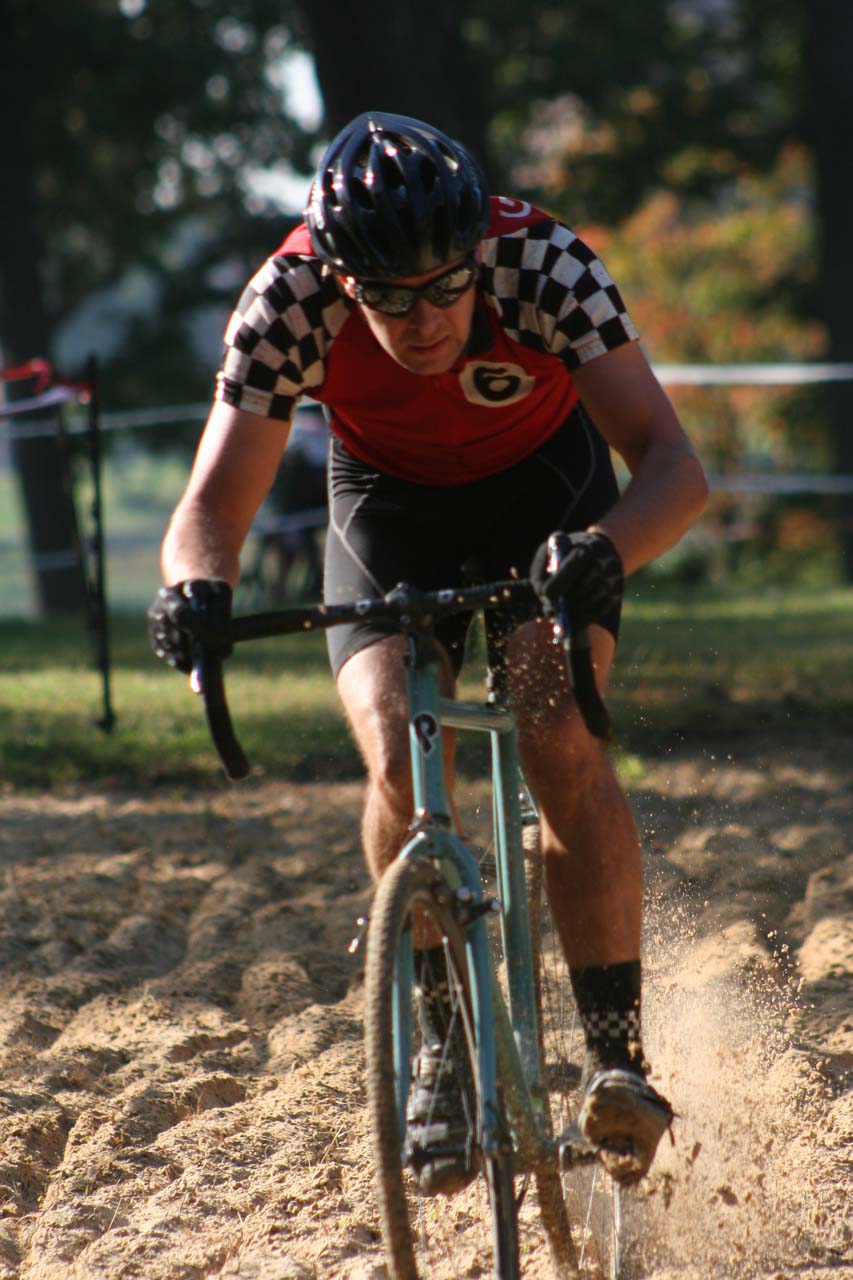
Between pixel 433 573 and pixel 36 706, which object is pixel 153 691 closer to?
pixel 36 706

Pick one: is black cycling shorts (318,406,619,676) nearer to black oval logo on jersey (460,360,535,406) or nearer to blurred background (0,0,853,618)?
black oval logo on jersey (460,360,535,406)

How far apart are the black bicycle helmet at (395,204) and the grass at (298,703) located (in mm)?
4129

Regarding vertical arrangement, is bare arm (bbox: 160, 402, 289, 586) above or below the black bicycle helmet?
below

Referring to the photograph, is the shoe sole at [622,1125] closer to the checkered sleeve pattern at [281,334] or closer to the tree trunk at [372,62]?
the checkered sleeve pattern at [281,334]

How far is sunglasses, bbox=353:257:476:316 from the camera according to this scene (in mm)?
2838

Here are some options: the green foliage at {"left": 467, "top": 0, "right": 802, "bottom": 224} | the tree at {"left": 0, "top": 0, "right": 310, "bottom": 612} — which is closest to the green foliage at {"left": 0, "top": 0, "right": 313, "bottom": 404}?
the tree at {"left": 0, "top": 0, "right": 310, "bottom": 612}

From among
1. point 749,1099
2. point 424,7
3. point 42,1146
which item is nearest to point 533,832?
point 749,1099

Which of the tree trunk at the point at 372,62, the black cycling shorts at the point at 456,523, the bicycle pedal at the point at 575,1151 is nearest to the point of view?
the bicycle pedal at the point at 575,1151

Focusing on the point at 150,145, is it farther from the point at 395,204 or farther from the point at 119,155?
the point at 395,204

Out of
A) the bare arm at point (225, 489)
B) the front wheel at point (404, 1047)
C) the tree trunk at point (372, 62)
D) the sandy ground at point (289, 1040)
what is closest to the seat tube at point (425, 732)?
the front wheel at point (404, 1047)

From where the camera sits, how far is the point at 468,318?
2.96m

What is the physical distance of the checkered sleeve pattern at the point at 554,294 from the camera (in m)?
2.97

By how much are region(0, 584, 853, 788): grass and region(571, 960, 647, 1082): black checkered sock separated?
12.5ft

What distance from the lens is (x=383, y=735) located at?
2.89m
